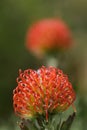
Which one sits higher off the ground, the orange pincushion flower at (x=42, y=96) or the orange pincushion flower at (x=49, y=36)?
the orange pincushion flower at (x=49, y=36)

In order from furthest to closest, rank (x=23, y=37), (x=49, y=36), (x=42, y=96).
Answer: (x=23, y=37) < (x=49, y=36) < (x=42, y=96)

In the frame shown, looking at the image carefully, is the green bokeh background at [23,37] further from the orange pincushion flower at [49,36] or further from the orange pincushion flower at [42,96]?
the orange pincushion flower at [42,96]

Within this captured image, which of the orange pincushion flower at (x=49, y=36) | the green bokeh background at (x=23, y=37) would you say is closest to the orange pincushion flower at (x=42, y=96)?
the orange pincushion flower at (x=49, y=36)

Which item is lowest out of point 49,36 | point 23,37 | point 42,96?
point 42,96

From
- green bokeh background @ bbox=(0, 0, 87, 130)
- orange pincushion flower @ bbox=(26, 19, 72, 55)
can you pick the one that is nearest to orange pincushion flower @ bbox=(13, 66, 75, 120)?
orange pincushion flower @ bbox=(26, 19, 72, 55)

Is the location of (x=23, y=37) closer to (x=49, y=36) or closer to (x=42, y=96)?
(x=49, y=36)

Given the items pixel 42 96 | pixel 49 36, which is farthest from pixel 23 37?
pixel 42 96
